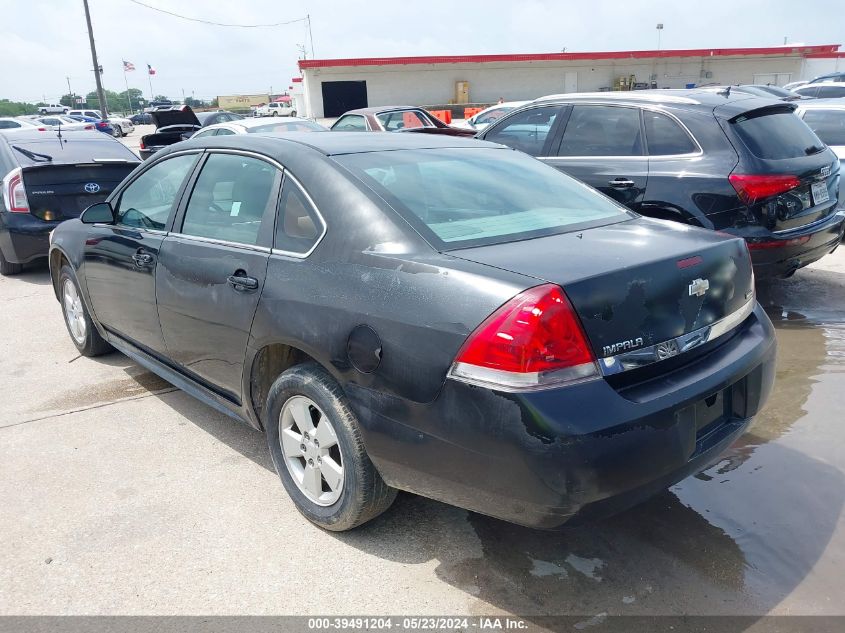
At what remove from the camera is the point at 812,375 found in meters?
4.54

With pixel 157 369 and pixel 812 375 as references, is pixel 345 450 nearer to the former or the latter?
pixel 157 369

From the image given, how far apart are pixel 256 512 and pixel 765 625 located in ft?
6.90

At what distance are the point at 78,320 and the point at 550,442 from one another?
4299mm

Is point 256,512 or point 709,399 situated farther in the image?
point 256,512

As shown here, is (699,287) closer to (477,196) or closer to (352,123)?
(477,196)

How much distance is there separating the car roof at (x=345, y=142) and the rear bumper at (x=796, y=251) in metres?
2.51

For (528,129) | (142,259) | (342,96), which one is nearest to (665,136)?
(528,129)

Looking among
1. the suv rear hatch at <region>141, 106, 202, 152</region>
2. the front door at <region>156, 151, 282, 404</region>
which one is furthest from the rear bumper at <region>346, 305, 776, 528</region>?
the suv rear hatch at <region>141, 106, 202, 152</region>

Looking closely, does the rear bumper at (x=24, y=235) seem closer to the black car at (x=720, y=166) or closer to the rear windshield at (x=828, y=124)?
the black car at (x=720, y=166)

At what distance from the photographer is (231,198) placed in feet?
11.7

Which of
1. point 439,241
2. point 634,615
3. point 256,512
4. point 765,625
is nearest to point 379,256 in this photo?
point 439,241

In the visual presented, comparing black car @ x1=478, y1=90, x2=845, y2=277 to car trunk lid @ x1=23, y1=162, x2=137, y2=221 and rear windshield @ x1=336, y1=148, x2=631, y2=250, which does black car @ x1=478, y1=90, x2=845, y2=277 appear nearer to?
rear windshield @ x1=336, y1=148, x2=631, y2=250

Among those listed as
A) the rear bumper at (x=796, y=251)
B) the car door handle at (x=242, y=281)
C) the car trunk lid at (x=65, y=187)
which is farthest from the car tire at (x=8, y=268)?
the rear bumper at (x=796, y=251)

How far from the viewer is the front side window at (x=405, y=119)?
1281 centimetres
